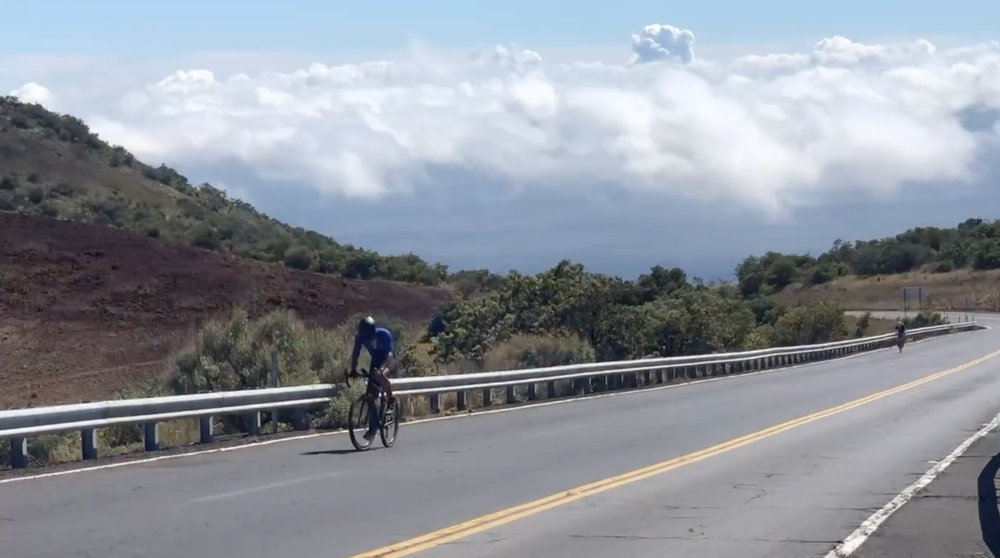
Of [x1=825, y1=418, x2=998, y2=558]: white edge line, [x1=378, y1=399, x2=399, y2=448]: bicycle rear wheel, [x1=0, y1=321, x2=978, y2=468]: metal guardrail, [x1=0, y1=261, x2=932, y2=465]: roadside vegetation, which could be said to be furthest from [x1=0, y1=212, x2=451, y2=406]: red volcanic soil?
[x1=825, y1=418, x2=998, y2=558]: white edge line

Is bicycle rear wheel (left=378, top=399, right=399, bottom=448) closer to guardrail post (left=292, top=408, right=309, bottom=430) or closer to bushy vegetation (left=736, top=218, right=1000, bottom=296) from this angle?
guardrail post (left=292, top=408, right=309, bottom=430)

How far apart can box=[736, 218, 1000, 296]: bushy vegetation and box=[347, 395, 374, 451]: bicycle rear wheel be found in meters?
119

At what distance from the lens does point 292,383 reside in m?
23.2

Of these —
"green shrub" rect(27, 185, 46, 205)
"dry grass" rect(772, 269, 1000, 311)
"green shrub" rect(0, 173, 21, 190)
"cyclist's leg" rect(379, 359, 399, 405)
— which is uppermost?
"green shrub" rect(0, 173, 21, 190)

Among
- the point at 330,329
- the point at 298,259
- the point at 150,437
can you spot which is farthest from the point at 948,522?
the point at 298,259

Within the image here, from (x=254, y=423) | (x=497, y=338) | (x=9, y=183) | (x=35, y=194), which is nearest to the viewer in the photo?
(x=254, y=423)

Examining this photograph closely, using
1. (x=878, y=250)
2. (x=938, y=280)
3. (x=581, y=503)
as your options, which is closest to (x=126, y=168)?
(x=581, y=503)

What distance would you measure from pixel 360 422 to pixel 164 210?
5727 cm

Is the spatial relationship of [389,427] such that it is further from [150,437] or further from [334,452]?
[150,437]

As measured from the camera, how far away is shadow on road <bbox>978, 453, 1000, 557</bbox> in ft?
37.1

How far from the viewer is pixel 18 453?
1528 centimetres

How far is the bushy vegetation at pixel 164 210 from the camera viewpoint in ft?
206

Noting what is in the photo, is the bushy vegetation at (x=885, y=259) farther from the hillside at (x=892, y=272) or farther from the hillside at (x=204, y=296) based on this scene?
the hillside at (x=204, y=296)

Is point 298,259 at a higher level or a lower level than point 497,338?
higher
